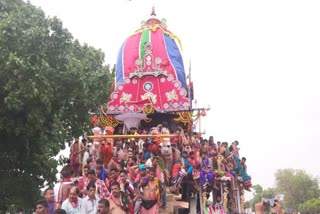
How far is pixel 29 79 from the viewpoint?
1178cm

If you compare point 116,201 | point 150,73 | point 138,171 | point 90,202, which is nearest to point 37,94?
point 138,171

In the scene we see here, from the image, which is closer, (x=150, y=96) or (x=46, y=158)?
(x=46, y=158)

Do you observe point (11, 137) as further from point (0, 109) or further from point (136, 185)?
point (136, 185)

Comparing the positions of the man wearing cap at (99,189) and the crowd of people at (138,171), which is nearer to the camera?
the crowd of people at (138,171)

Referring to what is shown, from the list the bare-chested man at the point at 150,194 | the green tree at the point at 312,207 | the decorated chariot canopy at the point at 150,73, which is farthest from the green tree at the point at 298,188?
the bare-chested man at the point at 150,194

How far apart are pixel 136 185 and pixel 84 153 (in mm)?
2873

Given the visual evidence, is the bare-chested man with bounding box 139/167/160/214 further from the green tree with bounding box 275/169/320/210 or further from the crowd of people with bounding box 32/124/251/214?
the green tree with bounding box 275/169/320/210

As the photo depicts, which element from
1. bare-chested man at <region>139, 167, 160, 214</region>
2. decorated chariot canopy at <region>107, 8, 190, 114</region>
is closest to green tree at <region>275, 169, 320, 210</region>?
decorated chariot canopy at <region>107, 8, 190, 114</region>

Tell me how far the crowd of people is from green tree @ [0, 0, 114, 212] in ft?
7.01

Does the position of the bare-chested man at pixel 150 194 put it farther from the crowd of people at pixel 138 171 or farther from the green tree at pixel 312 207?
the green tree at pixel 312 207

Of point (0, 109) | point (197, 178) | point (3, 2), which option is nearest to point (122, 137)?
point (197, 178)

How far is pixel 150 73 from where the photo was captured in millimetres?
16969

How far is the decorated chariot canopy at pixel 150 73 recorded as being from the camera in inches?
631

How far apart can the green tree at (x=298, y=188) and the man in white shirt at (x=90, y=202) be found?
5704cm
